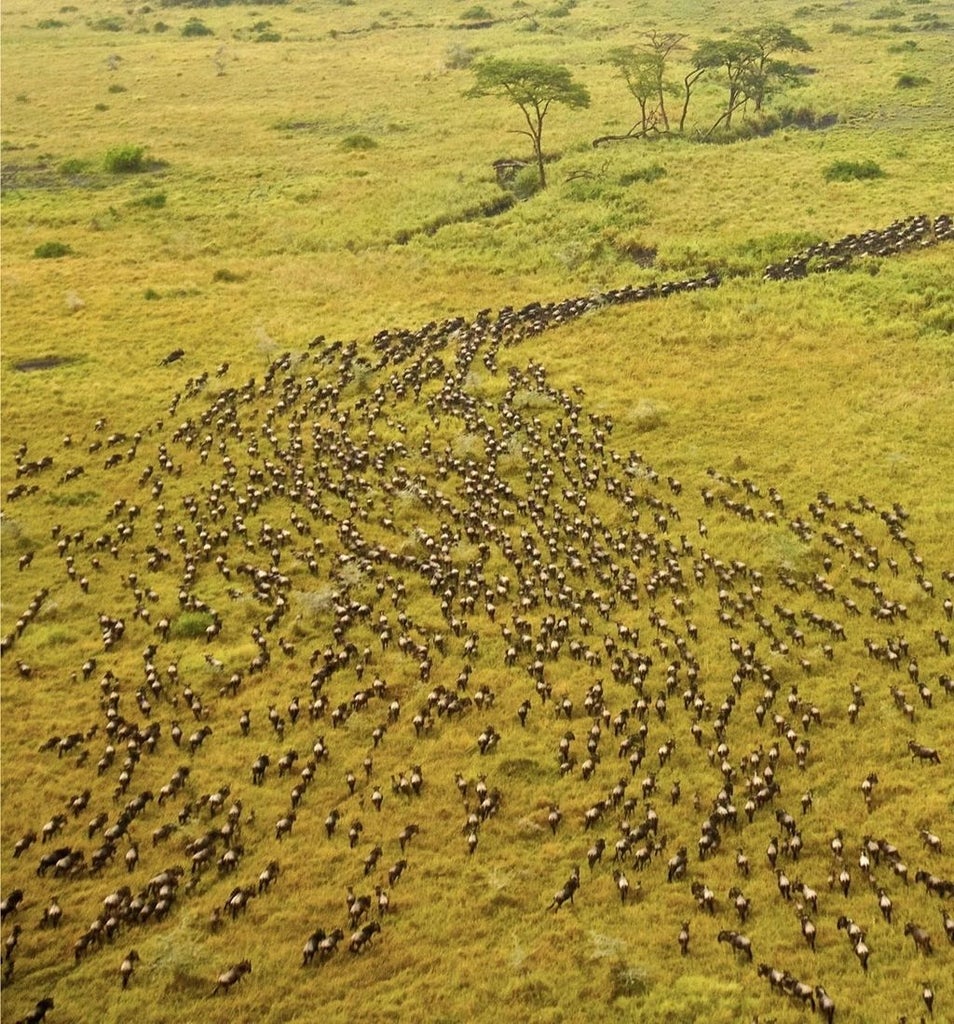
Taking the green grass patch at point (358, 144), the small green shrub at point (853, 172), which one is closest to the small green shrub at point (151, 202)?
the green grass patch at point (358, 144)

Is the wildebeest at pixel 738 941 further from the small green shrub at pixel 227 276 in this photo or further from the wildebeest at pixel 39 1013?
the small green shrub at pixel 227 276

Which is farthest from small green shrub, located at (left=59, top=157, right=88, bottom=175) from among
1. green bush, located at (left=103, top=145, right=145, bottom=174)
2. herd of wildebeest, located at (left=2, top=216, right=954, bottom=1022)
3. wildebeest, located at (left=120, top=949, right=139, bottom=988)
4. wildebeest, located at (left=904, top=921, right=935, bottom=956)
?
wildebeest, located at (left=904, top=921, right=935, bottom=956)

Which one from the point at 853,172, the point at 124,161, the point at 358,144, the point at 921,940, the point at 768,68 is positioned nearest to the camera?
the point at 921,940

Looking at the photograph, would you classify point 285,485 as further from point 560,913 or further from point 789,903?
point 789,903

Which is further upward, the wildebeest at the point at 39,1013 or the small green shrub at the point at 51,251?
the small green shrub at the point at 51,251

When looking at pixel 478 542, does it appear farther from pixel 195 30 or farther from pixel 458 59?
pixel 195 30

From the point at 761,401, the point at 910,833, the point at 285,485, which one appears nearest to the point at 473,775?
the point at 910,833

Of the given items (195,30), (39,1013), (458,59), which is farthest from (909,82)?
(39,1013)
